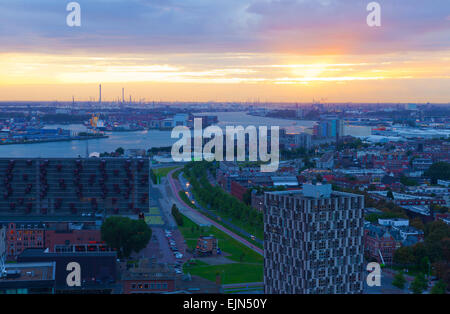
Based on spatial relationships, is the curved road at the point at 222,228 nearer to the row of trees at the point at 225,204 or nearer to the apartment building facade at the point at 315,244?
the row of trees at the point at 225,204

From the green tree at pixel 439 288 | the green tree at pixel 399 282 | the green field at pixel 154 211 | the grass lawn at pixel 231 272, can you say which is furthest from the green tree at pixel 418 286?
the green field at pixel 154 211

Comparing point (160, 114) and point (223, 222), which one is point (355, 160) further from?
point (160, 114)

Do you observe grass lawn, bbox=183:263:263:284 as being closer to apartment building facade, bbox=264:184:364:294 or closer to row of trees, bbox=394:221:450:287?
apartment building facade, bbox=264:184:364:294

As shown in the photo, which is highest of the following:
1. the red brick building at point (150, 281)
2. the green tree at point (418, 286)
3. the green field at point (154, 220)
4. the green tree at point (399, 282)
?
the red brick building at point (150, 281)

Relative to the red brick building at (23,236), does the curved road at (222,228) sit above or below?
below

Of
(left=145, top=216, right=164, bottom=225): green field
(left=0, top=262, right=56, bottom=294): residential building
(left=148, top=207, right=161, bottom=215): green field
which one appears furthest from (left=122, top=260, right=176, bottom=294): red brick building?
(left=148, top=207, right=161, bottom=215): green field

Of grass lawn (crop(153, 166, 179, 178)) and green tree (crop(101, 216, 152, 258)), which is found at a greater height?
green tree (crop(101, 216, 152, 258))
